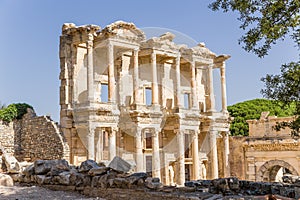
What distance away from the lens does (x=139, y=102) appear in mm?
27281

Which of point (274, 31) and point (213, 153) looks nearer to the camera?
point (274, 31)

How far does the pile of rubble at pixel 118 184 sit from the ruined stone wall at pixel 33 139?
10287mm

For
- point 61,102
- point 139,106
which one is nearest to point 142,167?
point 139,106

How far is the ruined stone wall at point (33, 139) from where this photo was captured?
80.1 feet

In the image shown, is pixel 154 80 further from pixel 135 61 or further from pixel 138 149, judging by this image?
pixel 138 149

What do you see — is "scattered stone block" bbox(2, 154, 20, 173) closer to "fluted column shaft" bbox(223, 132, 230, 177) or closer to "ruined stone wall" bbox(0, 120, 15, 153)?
"ruined stone wall" bbox(0, 120, 15, 153)

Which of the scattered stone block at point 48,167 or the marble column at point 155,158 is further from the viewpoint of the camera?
the marble column at point 155,158

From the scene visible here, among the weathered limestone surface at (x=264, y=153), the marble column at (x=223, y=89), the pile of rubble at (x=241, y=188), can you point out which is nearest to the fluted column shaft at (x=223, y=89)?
the marble column at (x=223, y=89)

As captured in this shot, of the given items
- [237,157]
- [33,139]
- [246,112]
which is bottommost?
[237,157]

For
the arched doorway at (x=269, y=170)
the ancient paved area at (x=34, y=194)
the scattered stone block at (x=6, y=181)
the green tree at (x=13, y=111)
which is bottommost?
the arched doorway at (x=269, y=170)

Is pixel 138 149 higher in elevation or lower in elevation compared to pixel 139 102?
lower

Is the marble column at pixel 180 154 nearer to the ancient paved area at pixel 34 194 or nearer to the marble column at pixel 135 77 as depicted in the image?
the marble column at pixel 135 77

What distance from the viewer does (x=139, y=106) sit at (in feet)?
86.6

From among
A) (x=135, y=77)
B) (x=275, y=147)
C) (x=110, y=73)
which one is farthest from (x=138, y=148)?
(x=275, y=147)
